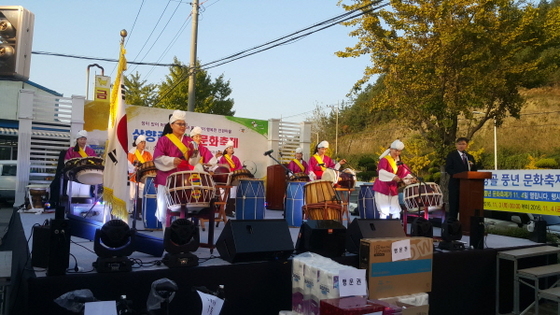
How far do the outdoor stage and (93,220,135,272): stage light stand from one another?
0.07 metres

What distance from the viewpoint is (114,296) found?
3.72m

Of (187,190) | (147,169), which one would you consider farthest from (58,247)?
(147,169)

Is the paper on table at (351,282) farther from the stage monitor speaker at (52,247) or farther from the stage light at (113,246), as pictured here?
the stage monitor speaker at (52,247)

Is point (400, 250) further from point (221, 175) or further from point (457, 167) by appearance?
point (457, 167)

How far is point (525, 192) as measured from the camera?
37.6 ft

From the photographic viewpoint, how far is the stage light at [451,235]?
5590 mm

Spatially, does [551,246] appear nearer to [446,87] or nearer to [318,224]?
[318,224]

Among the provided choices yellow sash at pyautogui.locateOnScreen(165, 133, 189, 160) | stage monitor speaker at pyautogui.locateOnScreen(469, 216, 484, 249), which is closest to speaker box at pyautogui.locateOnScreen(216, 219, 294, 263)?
yellow sash at pyautogui.locateOnScreen(165, 133, 189, 160)

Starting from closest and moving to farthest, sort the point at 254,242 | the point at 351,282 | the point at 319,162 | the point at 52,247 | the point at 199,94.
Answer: the point at 52,247
the point at 351,282
the point at 254,242
the point at 319,162
the point at 199,94

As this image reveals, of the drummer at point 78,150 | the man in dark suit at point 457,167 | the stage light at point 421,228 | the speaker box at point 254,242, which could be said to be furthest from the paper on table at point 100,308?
the drummer at point 78,150

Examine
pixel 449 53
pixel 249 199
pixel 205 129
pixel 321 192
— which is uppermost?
pixel 449 53

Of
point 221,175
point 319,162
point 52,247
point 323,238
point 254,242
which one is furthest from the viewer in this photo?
point 319,162

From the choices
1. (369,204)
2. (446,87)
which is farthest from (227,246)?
(446,87)

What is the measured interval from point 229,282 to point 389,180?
3845 millimetres
